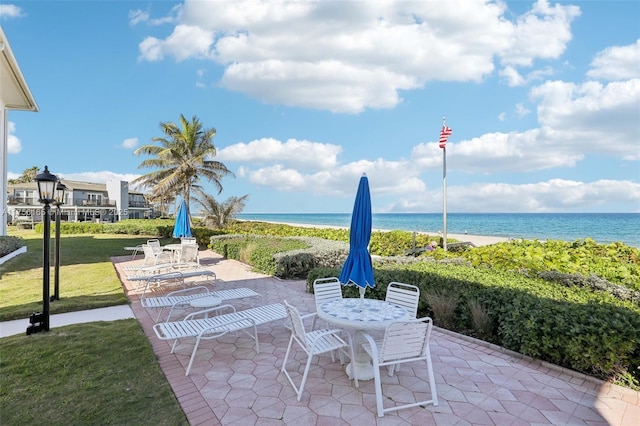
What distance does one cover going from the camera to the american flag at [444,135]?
1288 centimetres

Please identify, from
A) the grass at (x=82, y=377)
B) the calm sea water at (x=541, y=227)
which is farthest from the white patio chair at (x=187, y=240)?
the calm sea water at (x=541, y=227)

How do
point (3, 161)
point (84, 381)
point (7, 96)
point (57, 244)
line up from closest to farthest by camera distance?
point (84, 381)
point (57, 244)
point (7, 96)
point (3, 161)

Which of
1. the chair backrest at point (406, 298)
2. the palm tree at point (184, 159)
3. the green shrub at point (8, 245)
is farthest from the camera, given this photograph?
the palm tree at point (184, 159)

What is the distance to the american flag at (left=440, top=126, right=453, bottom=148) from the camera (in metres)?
12.9

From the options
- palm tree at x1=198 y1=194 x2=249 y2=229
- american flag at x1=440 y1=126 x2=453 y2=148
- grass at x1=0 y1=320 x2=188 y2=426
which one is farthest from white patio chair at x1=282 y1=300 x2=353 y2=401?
palm tree at x1=198 y1=194 x2=249 y2=229

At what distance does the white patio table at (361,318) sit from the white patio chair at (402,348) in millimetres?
324

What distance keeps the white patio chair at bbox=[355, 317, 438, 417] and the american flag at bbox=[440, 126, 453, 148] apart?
11370mm

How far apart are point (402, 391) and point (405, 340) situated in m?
0.71

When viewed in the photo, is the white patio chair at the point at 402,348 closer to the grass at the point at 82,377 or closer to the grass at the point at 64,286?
the grass at the point at 82,377

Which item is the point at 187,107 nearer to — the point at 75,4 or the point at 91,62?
the point at 91,62

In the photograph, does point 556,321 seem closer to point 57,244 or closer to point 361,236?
point 361,236

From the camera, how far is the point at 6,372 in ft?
11.9

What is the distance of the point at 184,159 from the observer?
829 inches

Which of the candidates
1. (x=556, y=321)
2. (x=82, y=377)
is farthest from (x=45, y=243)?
(x=556, y=321)
